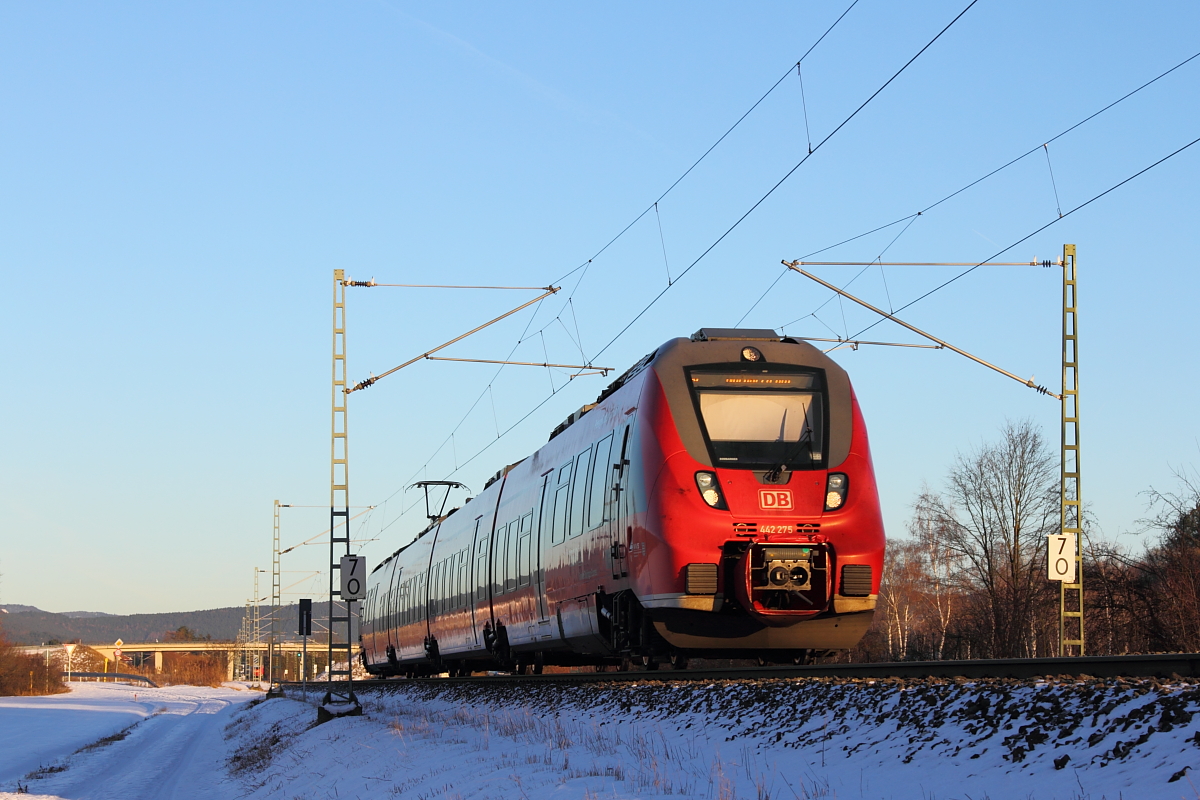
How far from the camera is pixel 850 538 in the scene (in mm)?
13258

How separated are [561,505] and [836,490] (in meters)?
5.69

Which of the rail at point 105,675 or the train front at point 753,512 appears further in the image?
the rail at point 105,675

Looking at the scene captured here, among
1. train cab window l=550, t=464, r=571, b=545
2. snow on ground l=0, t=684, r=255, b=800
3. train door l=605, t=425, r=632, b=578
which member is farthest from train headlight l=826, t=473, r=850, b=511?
snow on ground l=0, t=684, r=255, b=800

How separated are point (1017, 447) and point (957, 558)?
6207 mm

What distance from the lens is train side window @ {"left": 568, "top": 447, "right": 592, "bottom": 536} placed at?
1669 centimetres

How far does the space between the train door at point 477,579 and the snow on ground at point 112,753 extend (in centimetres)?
551

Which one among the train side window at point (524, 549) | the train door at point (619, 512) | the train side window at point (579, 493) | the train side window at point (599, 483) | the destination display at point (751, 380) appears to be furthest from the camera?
the train side window at point (524, 549)

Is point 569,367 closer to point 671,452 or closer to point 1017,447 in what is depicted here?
point 671,452

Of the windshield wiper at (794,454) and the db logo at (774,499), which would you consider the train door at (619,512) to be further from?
the windshield wiper at (794,454)

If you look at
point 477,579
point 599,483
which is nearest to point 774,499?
point 599,483

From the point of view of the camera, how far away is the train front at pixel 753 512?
13.0 metres

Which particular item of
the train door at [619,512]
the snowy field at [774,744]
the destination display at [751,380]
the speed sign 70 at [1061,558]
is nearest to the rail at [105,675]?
the snowy field at [774,744]

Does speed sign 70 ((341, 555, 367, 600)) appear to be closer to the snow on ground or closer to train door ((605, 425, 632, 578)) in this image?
the snow on ground

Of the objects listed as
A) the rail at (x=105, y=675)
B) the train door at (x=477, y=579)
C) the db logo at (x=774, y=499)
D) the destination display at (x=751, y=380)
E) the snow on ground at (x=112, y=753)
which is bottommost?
the rail at (x=105, y=675)
